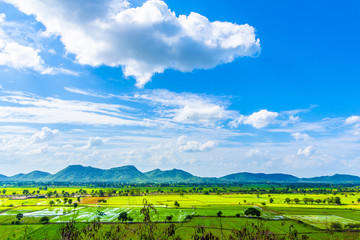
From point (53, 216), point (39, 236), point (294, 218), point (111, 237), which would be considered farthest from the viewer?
point (53, 216)

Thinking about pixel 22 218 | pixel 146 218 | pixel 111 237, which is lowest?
pixel 22 218

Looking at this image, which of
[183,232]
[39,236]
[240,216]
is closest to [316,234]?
[240,216]

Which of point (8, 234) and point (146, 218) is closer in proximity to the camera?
point (146, 218)

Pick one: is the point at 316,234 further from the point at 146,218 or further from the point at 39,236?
the point at 39,236

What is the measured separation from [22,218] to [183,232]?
6827 cm

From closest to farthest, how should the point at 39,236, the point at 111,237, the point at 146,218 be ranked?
the point at 146,218, the point at 111,237, the point at 39,236

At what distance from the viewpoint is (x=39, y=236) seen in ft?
225

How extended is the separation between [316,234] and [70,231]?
253ft

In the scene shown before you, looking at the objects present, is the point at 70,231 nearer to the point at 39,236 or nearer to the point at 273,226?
the point at 39,236

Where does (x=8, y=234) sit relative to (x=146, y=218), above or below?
below

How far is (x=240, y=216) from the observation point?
315ft

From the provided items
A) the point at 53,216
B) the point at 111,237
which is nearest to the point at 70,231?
the point at 111,237

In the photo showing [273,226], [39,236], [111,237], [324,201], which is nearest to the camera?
[111,237]

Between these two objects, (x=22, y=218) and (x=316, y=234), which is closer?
(x=316, y=234)
